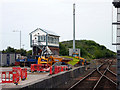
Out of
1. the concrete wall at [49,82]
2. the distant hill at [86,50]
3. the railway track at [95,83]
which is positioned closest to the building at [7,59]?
the railway track at [95,83]

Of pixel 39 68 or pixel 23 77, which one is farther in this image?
pixel 39 68

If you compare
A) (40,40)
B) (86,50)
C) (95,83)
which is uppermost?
(40,40)

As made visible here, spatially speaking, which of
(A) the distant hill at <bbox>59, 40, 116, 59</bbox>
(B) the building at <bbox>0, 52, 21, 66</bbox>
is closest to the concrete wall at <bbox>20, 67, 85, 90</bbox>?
(B) the building at <bbox>0, 52, 21, 66</bbox>

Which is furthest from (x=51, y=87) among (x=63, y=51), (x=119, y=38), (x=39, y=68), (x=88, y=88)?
(x=63, y=51)

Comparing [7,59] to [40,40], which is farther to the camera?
[40,40]

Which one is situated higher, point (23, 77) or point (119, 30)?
point (119, 30)

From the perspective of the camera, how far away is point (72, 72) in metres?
26.7

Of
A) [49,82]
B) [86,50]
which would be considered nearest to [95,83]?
[49,82]

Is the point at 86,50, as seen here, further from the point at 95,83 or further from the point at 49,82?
the point at 49,82

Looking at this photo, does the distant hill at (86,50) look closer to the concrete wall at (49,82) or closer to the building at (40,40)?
the building at (40,40)

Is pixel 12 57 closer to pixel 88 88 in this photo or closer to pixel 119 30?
pixel 88 88

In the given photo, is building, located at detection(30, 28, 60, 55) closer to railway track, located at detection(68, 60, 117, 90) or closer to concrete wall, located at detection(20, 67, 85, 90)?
railway track, located at detection(68, 60, 117, 90)

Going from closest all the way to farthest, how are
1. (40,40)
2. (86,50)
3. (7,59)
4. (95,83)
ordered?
(95,83) < (7,59) < (40,40) < (86,50)

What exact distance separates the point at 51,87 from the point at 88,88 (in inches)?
101
